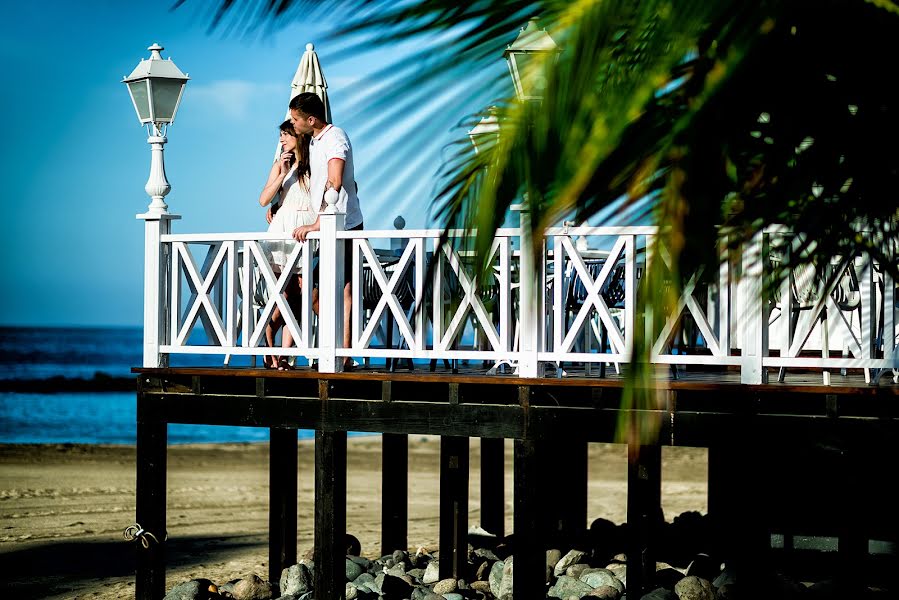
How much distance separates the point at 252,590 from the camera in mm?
10109

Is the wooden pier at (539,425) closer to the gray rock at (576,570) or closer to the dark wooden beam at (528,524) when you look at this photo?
the dark wooden beam at (528,524)

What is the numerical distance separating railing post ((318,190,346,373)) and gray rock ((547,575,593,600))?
311 cm

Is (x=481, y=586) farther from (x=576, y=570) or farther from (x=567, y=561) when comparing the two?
(x=567, y=561)

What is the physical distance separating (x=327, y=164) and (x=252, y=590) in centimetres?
427

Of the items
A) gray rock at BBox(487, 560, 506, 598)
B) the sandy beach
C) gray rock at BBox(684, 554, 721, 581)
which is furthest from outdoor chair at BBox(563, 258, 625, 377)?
the sandy beach

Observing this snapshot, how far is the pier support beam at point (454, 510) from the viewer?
34.1 ft

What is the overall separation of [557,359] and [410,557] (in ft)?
17.6

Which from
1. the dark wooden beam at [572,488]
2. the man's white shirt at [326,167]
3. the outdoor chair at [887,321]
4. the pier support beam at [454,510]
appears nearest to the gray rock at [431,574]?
the pier support beam at [454,510]

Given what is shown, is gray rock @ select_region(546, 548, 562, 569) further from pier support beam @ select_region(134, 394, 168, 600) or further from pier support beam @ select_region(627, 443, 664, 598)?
pier support beam @ select_region(134, 394, 168, 600)

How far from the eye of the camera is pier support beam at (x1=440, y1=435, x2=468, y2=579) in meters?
10.4

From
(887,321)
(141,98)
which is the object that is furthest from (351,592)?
(887,321)

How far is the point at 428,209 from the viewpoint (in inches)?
66.9

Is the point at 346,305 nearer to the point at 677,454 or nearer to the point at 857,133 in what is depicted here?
the point at 857,133

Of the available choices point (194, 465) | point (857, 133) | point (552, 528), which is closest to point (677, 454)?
point (194, 465)
